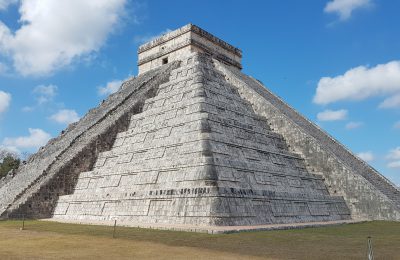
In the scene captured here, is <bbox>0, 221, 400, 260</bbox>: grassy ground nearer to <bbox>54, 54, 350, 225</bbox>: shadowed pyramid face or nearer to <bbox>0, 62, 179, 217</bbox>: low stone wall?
<bbox>54, 54, 350, 225</bbox>: shadowed pyramid face

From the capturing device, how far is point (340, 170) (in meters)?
17.0

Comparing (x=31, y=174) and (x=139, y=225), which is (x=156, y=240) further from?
(x=31, y=174)

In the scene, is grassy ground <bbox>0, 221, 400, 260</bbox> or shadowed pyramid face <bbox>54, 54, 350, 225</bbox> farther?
shadowed pyramid face <bbox>54, 54, 350, 225</bbox>

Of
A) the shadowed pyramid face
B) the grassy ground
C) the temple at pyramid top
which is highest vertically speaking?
the temple at pyramid top

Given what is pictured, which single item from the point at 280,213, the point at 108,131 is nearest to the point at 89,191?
the point at 108,131

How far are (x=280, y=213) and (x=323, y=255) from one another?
5862mm

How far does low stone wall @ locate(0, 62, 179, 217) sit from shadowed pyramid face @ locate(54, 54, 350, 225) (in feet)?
1.48

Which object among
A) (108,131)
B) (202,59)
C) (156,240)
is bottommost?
(156,240)

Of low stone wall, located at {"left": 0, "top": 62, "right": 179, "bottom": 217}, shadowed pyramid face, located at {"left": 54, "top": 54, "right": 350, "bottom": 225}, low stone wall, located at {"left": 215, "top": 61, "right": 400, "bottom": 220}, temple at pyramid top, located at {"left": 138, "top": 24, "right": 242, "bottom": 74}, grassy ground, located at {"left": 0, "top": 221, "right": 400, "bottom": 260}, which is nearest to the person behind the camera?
grassy ground, located at {"left": 0, "top": 221, "right": 400, "bottom": 260}

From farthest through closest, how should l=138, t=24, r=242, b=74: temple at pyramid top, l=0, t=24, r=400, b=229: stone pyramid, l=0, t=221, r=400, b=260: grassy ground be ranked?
1. l=138, t=24, r=242, b=74: temple at pyramid top
2. l=0, t=24, r=400, b=229: stone pyramid
3. l=0, t=221, r=400, b=260: grassy ground

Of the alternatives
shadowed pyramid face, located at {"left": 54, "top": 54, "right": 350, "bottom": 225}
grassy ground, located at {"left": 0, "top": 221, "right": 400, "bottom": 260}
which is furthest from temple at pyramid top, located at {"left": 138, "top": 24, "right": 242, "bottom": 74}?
grassy ground, located at {"left": 0, "top": 221, "right": 400, "bottom": 260}

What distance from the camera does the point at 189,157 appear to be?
13.1 m

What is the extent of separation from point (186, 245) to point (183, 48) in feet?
61.5

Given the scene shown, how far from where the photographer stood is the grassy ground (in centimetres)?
692
